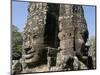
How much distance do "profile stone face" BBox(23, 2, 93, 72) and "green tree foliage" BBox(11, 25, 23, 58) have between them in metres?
0.06

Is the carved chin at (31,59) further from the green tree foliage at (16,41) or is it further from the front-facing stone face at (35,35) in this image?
the green tree foliage at (16,41)

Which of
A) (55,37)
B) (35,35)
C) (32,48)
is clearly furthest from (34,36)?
(55,37)

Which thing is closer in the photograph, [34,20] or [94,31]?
[34,20]

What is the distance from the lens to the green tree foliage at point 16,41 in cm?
300

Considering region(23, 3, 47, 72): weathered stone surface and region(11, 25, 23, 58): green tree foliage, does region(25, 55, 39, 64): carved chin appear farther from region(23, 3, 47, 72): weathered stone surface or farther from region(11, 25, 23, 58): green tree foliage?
region(11, 25, 23, 58): green tree foliage

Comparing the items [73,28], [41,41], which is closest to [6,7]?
[41,41]

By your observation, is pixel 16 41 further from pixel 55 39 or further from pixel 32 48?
pixel 55 39

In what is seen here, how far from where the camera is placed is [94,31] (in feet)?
11.2

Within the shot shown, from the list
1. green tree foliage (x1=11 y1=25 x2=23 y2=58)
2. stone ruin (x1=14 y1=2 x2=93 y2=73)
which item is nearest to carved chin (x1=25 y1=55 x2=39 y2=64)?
stone ruin (x1=14 y1=2 x2=93 y2=73)

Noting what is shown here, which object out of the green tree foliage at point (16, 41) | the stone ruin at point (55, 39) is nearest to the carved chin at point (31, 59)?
the stone ruin at point (55, 39)

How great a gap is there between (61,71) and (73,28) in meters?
0.59

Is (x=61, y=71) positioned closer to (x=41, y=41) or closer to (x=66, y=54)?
(x=66, y=54)

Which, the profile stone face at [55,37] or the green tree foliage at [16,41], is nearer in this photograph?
the green tree foliage at [16,41]

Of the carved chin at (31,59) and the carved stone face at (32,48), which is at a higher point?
the carved stone face at (32,48)
